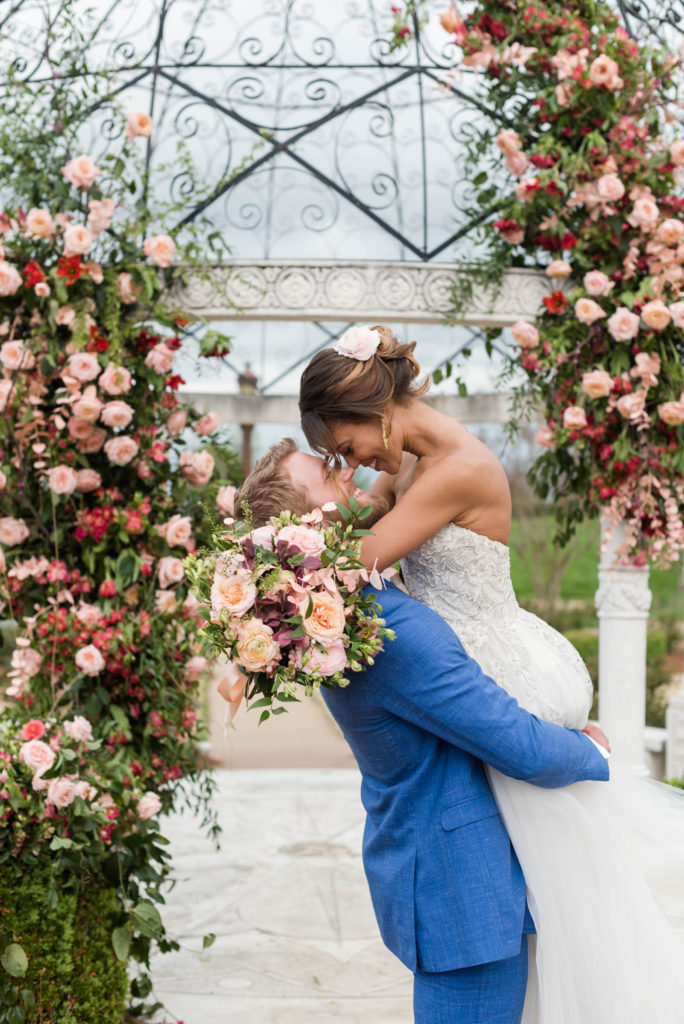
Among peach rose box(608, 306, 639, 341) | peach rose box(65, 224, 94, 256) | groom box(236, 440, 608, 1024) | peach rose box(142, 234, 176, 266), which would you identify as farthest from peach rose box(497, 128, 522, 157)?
groom box(236, 440, 608, 1024)

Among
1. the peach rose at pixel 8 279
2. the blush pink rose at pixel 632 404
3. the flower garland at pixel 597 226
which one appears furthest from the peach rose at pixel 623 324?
the peach rose at pixel 8 279

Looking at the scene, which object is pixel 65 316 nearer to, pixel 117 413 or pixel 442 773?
pixel 117 413

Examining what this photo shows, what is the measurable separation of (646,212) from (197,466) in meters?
2.11

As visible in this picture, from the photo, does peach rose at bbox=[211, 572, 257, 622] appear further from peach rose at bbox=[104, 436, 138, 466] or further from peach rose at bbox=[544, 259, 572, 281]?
peach rose at bbox=[544, 259, 572, 281]

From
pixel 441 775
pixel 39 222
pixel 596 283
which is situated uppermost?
pixel 39 222

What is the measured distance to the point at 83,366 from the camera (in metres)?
3.50

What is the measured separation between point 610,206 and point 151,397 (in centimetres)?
208

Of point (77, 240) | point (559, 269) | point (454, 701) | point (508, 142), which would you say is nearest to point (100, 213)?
point (77, 240)

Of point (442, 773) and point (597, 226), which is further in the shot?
point (597, 226)

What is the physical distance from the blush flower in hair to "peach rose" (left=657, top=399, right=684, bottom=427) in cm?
235

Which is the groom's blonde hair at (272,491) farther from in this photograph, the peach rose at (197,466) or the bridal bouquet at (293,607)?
the peach rose at (197,466)

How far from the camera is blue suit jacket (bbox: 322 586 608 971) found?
167 cm

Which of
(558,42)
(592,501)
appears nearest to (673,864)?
(592,501)

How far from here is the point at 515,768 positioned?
1710mm
